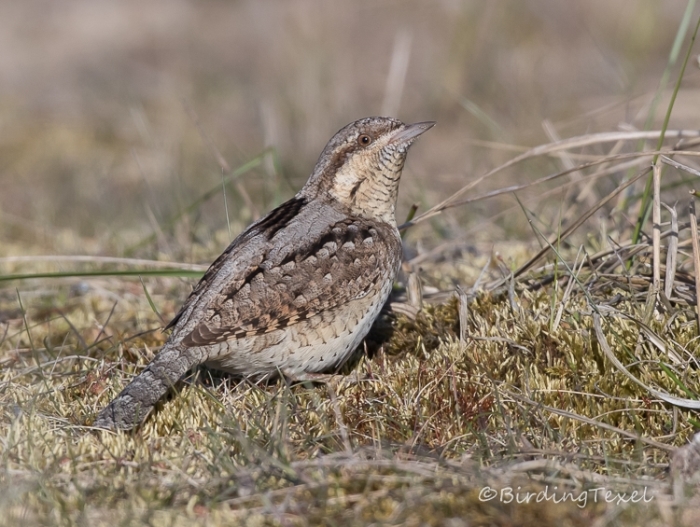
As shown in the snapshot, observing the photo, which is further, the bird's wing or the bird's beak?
the bird's beak

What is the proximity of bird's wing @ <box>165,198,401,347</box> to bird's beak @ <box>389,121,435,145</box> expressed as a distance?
1.80ft

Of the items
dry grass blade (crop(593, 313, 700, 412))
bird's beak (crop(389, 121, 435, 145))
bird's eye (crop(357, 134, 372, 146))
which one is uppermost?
bird's beak (crop(389, 121, 435, 145))

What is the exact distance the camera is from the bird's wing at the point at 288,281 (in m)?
3.59

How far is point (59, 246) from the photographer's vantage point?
6.54 m

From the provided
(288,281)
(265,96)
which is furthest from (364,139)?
(265,96)

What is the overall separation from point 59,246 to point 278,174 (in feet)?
8.08

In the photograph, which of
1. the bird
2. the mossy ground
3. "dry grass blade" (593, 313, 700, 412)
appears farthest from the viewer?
the bird

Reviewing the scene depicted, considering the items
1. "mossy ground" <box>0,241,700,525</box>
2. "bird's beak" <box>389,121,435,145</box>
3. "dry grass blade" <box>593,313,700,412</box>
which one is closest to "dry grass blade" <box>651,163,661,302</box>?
"mossy ground" <box>0,241,700,525</box>

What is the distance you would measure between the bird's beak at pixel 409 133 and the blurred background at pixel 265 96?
1061 mm

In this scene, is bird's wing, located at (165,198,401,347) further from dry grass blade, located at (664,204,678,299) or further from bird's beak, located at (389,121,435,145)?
dry grass blade, located at (664,204,678,299)

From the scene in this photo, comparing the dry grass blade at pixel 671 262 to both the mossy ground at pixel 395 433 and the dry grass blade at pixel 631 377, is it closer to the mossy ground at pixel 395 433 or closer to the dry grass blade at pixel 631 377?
the mossy ground at pixel 395 433

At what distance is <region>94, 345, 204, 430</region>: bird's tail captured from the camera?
3230 millimetres

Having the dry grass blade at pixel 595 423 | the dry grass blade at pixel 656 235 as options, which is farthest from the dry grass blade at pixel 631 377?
the dry grass blade at pixel 656 235

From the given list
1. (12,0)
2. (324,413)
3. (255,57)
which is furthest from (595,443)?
(12,0)
